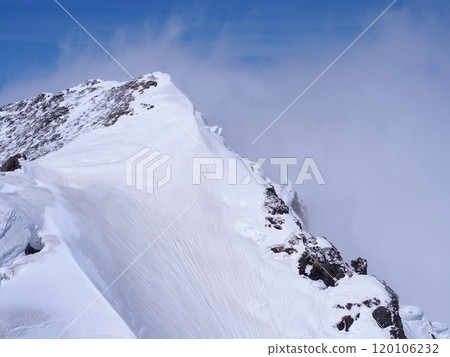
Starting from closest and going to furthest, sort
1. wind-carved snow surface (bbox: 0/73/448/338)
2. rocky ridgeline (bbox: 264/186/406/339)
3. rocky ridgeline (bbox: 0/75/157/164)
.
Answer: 1. wind-carved snow surface (bbox: 0/73/448/338)
2. rocky ridgeline (bbox: 264/186/406/339)
3. rocky ridgeline (bbox: 0/75/157/164)

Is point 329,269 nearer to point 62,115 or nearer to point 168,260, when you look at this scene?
Answer: point 168,260

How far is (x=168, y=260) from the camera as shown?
2058 cm

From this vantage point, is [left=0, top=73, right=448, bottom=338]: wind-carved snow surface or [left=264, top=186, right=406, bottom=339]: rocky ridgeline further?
[left=264, top=186, right=406, bottom=339]: rocky ridgeline

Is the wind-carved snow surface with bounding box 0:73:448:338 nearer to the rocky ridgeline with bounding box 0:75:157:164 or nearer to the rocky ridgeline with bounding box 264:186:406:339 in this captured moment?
the rocky ridgeline with bounding box 264:186:406:339

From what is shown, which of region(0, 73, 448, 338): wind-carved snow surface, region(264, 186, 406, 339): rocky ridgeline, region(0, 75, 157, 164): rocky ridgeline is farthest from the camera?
region(0, 75, 157, 164): rocky ridgeline

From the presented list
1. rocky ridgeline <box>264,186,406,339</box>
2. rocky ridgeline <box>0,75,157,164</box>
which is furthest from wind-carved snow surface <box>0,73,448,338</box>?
rocky ridgeline <box>0,75,157,164</box>

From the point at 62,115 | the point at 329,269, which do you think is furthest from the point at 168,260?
the point at 62,115

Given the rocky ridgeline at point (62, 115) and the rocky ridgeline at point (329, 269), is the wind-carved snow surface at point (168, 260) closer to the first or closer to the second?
the rocky ridgeline at point (329, 269)

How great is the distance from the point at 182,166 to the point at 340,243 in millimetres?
81019

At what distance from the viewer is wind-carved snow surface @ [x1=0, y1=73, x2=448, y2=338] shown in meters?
14.1

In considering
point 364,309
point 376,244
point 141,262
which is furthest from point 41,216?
point 376,244

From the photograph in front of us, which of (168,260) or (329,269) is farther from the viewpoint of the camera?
(329,269)
